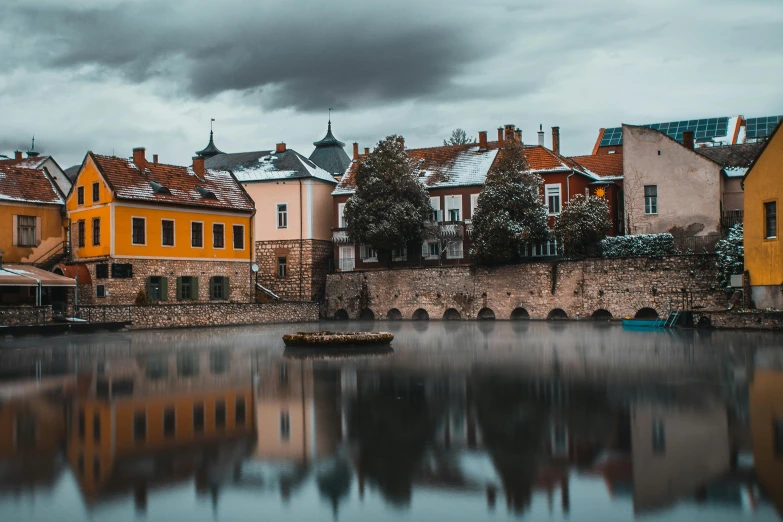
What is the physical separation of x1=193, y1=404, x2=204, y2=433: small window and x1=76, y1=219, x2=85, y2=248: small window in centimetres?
3294

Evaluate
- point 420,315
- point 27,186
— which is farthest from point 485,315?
point 27,186

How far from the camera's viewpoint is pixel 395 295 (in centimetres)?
4878

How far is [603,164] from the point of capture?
52.7 metres

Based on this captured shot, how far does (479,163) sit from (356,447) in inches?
1734

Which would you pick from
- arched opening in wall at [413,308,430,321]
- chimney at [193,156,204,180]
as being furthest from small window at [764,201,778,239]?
chimney at [193,156,204,180]

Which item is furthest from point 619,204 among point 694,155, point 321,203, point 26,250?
point 26,250

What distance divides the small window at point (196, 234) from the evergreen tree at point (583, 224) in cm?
1956

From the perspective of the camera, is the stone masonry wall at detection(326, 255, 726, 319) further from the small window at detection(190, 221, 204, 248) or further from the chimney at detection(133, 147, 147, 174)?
the chimney at detection(133, 147, 147, 174)

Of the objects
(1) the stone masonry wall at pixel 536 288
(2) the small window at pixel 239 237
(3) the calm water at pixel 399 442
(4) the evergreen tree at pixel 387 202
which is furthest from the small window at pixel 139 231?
(3) the calm water at pixel 399 442

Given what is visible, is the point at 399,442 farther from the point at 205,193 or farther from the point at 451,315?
the point at 205,193

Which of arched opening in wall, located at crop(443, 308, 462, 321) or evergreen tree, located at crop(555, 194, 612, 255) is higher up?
evergreen tree, located at crop(555, 194, 612, 255)

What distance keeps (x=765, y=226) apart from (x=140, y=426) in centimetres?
2761

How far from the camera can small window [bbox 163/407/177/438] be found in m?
10.3

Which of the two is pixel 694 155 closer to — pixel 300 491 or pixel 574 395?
pixel 574 395
